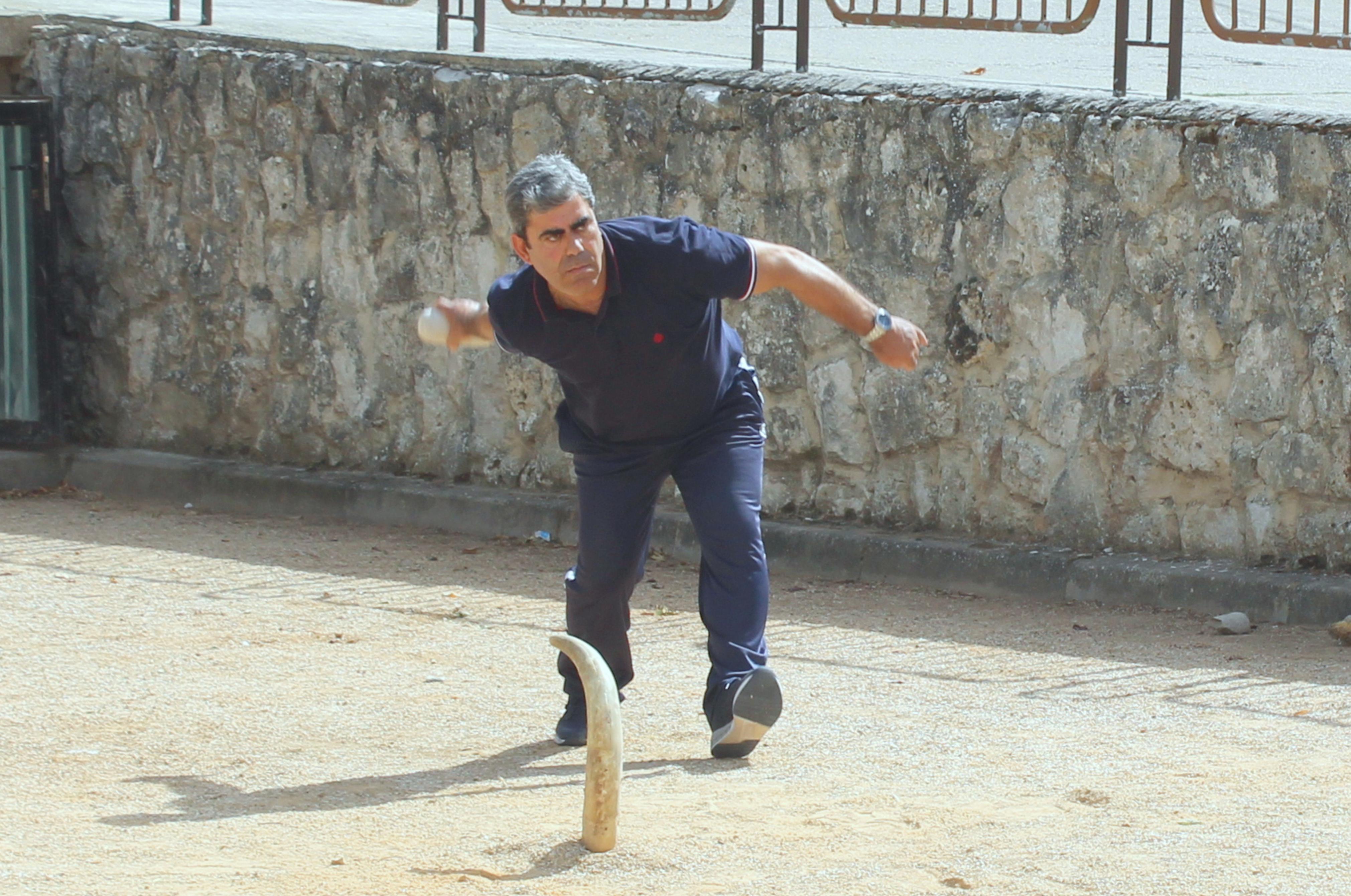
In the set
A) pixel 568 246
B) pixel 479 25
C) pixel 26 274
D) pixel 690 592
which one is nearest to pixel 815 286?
pixel 568 246

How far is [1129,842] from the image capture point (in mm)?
3855

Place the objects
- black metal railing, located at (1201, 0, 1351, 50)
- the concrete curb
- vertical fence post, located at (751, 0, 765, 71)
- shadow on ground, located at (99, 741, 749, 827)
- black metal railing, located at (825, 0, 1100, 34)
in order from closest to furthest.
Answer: shadow on ground, located at (99, 741, 749, 827) < the concrete curb < black metal railing, located at (1201, 0, 1351, 50) < black metal railing, located at (825, 0, 1100, 34) < vertical fence post, located at (751, 0, 765, 71)

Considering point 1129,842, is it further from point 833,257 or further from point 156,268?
point 156,268

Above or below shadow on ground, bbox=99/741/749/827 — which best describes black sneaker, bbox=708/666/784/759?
above

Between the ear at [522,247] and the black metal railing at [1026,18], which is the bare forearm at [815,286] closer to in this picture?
the ear at [522,247]

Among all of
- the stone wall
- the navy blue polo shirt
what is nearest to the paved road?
the stone wall

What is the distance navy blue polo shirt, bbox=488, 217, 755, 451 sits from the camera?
14.5 ft

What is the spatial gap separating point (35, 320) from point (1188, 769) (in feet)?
20.6

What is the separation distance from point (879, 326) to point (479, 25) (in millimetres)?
4112

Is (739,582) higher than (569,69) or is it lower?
lower

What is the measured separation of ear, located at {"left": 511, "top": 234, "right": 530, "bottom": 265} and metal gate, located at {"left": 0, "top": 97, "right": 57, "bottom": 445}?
16.8ft

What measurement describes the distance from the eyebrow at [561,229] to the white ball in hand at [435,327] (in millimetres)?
373

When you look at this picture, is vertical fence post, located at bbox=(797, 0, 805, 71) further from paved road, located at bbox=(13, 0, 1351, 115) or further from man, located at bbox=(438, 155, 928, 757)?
man, located at bbox=(438, 155, 928, 757)

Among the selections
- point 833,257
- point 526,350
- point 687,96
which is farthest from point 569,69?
point 526,350
